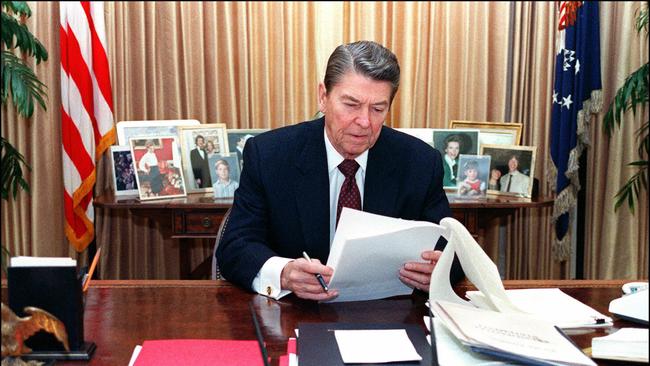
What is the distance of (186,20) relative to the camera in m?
4.77

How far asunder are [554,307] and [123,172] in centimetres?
279

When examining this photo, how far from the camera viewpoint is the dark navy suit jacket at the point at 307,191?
2.33 m

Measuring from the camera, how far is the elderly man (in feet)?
7.30

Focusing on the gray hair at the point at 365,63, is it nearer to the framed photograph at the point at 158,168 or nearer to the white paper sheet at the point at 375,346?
the white paper sheet at the point at 375,346

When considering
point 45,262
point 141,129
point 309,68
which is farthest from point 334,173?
point 309,68

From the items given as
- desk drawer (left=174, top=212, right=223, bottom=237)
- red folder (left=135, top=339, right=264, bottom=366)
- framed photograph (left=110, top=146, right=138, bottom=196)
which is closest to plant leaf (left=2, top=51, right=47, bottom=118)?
framed photograph (left=110, top=146, right=138, bottom=196)

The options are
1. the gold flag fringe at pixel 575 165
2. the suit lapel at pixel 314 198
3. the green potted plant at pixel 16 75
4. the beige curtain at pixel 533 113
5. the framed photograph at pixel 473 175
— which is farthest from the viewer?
the beige curtain at pixel 533 113

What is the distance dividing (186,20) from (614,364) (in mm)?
3882

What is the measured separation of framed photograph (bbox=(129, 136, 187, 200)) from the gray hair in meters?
1.89

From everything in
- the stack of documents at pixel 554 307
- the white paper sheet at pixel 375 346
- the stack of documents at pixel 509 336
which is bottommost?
the white paper sheet at pixel 375 346

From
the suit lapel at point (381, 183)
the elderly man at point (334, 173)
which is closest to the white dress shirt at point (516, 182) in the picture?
the elderly man at point (334, 173)

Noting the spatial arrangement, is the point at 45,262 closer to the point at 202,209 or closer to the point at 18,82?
the point at 202,209

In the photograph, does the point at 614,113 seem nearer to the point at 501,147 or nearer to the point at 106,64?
the point at 501,147

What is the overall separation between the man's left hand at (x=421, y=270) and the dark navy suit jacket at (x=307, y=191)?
449 millimetres
